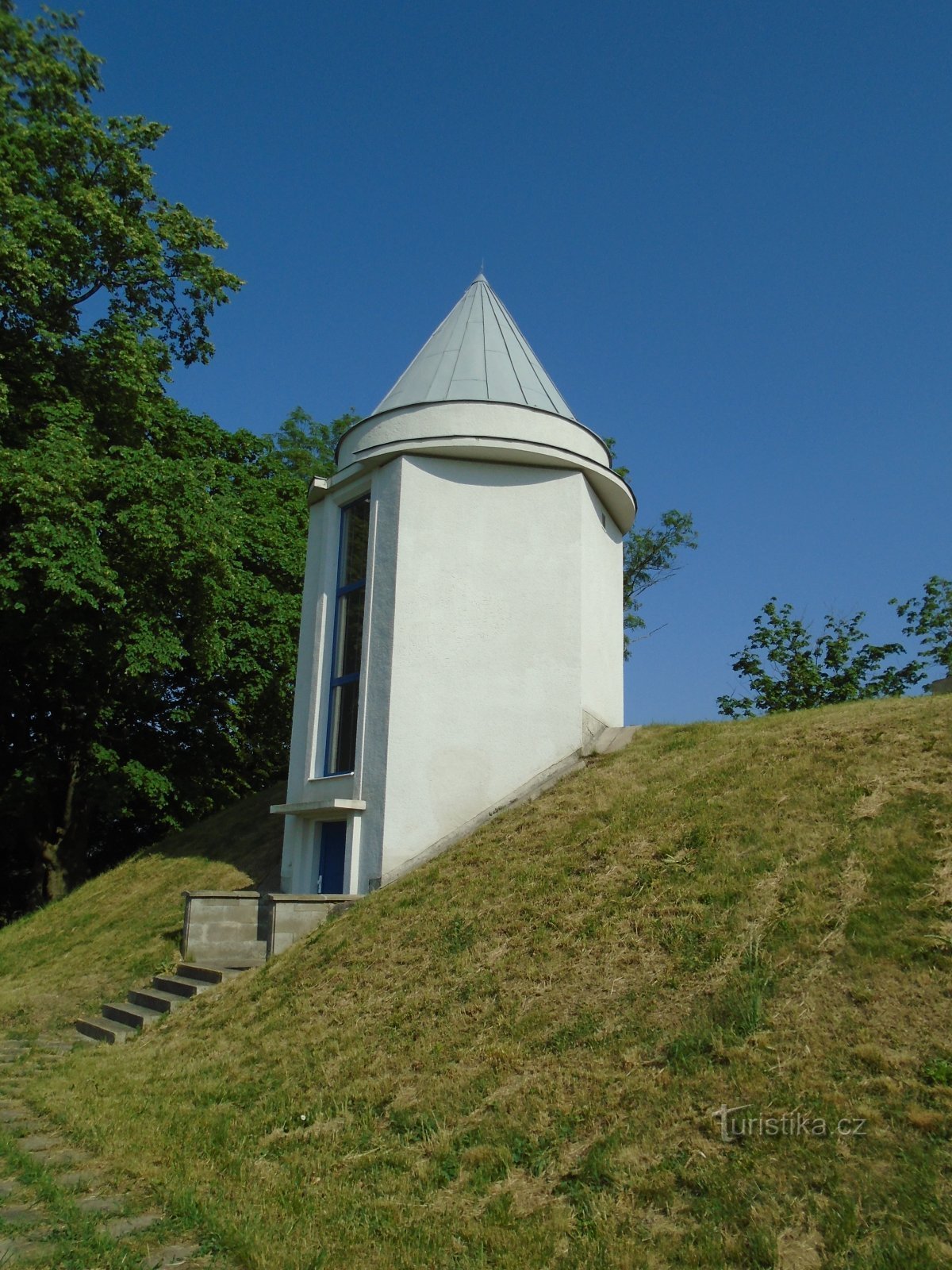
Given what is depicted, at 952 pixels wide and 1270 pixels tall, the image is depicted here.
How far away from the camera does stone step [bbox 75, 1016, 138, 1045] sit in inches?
452

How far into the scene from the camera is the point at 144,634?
19000 mm

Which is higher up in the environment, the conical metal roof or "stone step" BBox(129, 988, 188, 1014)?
the conical metal roof

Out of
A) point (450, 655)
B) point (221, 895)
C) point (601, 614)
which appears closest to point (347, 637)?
point (450, 655)

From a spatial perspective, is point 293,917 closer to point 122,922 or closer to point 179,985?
point 179,985

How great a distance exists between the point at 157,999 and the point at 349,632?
21.6 feet

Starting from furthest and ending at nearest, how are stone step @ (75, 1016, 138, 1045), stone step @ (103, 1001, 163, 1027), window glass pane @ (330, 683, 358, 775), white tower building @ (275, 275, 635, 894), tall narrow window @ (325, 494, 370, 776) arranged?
tall narrow window @ (325, 494, 370, 776), window glass pane @ (330, 683, 358, 775), white tower building @ (275, 275, 635, 894), stone step @ (103, 1001, 163, 1027), stone step @ (75, 1016, 138, 1045)

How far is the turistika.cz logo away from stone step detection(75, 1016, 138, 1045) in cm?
826

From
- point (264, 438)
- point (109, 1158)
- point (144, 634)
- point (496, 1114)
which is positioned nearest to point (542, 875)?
point (496, 1114)

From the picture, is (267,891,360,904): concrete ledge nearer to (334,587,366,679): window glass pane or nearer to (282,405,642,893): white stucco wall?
(282,405,642,893): white stucco wall

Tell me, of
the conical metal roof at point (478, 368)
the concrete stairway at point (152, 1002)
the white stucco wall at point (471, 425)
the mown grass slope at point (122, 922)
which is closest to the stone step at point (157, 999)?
the concrete stairway at point (152, 1002)

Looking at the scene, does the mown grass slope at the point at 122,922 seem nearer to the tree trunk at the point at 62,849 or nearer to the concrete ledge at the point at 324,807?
the concrete ledge at the point at 324,807

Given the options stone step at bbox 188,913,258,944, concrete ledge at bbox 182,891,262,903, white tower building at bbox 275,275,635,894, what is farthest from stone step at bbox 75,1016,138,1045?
white tower building at bbox 275,275,635,894

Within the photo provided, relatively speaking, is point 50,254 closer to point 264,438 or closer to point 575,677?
point 264,438

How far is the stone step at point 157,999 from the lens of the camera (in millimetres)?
11992
